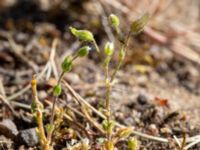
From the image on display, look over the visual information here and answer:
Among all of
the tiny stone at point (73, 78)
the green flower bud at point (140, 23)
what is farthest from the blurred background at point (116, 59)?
the green flower bud at point (140, 23)

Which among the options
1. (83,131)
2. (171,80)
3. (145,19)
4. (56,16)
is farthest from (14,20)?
(145,19)

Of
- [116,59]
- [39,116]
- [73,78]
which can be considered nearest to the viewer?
[39,116]

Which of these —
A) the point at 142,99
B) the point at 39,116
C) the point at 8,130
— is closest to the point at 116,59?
the point at 142,99

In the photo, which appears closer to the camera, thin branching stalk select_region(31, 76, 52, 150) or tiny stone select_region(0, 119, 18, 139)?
thin branching stalk select_region(31, 76, 52, 150)

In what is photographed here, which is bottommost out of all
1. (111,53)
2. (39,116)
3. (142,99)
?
(142,99)

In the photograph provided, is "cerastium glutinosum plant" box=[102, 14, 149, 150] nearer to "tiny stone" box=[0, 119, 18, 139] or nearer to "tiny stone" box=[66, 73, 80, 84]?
"tiny stone" box=[0, 119, 18, 139]

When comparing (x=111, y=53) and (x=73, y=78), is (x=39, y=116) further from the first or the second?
(x=73, y=78)

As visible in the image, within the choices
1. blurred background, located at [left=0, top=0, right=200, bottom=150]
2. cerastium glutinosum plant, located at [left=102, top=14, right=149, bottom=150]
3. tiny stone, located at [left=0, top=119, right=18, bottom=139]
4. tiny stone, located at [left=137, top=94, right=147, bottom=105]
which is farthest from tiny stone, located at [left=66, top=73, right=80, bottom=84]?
cerastium glutinosum plant, located at [left=102, top=14, right=149, bottom=150]

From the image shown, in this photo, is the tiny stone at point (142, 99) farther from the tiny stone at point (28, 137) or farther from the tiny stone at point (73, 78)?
the tiny stone at point (28, 137)

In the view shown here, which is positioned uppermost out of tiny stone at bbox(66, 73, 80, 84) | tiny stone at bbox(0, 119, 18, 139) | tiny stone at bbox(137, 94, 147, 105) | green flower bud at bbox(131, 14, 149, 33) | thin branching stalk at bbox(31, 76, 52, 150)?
green flower bud at bbox(131, 14, 149, 33)
